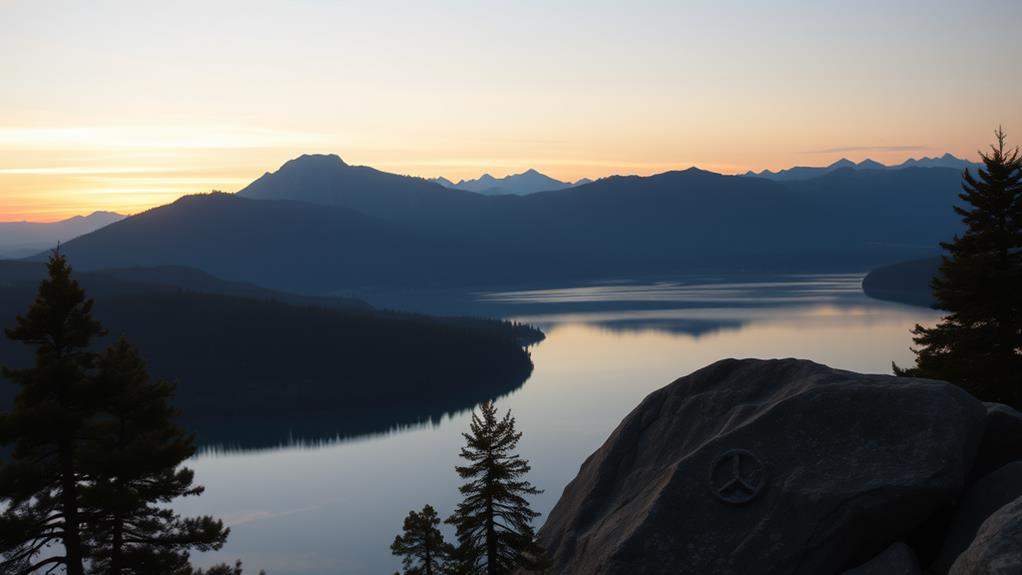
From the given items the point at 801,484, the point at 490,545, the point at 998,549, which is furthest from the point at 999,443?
the point at 490,545

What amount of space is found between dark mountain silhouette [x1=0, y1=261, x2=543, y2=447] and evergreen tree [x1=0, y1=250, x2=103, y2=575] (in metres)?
112

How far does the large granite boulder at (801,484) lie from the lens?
62.3ft

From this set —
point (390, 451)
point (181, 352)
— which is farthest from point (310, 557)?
point (181, 352)

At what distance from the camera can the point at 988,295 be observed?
32594 millimetres

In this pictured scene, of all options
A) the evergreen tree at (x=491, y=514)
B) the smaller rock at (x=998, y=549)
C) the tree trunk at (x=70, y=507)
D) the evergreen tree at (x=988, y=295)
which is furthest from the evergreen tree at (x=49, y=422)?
the evergreen tree at (x=988, y=295)

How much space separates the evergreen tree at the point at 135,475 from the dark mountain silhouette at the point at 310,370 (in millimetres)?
108930

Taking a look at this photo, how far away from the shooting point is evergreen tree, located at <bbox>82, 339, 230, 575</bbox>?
842 inches

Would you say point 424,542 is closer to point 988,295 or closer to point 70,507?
point 70,507

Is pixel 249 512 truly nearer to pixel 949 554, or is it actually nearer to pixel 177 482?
pixel 177 482

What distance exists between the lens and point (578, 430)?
103625 millimetres

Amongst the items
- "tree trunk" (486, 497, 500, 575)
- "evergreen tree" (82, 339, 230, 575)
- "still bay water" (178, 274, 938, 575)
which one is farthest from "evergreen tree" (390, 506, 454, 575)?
"still bay water" (178, 274, 938, 575)

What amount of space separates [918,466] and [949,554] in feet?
6.37

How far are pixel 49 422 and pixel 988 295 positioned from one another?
31.1 meters

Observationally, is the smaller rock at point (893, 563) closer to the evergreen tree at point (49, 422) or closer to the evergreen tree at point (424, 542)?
the evergreen tree at point (424, 542)
